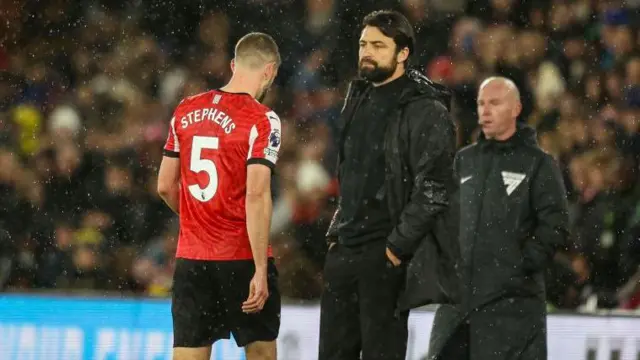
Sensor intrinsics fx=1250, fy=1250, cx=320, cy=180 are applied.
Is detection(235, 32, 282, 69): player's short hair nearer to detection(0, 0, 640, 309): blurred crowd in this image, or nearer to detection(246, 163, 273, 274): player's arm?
detection(246, 163, 273, 274): player's arm

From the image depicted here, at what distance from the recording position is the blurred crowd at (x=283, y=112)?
8.95 metres

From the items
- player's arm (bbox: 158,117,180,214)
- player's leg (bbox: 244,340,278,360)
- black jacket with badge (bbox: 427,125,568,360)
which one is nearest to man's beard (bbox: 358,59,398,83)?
Result: player's arm (bbox: 158,117,180,214)

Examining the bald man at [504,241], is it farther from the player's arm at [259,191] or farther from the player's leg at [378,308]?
the player's arm at [259,191]

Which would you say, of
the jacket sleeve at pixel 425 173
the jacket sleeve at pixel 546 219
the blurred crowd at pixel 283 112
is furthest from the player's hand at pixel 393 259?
the blurred crowd at pixel 283 112

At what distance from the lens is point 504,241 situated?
654 cm

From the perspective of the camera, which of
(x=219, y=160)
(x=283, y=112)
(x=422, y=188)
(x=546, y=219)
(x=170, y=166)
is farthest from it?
(x=283, y=112)

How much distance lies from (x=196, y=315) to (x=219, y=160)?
0.70 m

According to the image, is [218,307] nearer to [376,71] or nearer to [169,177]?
[169,177]

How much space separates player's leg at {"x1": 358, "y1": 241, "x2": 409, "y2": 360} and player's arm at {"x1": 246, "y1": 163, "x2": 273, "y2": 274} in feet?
1.50

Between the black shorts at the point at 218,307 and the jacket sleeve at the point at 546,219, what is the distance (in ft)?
5.11

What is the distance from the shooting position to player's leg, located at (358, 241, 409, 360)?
17.4ft

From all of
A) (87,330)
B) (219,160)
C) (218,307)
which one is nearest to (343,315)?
(218,307)

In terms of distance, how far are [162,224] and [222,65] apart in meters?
1.96

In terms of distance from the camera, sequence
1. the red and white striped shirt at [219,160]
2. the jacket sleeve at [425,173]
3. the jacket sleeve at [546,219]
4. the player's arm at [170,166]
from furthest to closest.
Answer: the jacket sleeve at [546,219] → the player's arm at [170,166] → the red and white striped shirt at [219,160] → the jacket sleeve at [425,173]
